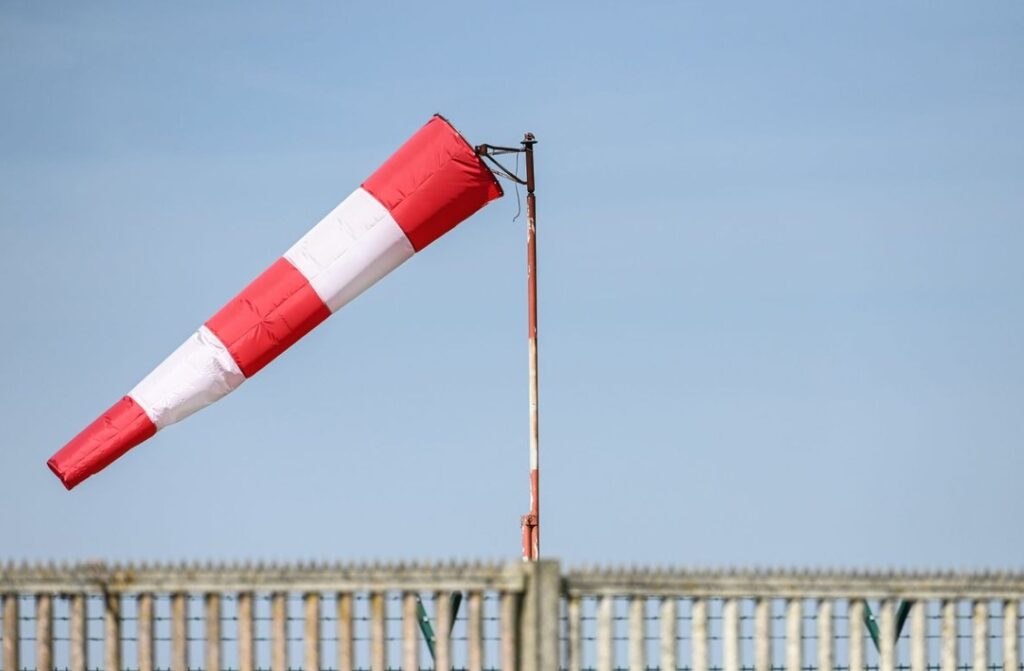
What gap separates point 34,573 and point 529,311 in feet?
30.3

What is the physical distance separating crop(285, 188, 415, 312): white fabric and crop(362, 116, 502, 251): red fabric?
0.20 metres

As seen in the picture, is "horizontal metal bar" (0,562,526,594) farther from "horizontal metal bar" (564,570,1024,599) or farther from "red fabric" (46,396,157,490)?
"red fabric" (46,396,157,490)

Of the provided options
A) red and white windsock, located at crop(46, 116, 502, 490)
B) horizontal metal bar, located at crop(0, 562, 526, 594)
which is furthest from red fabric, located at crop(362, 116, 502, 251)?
horizontal metal bar, located at crop(0, 562, 526, 594)

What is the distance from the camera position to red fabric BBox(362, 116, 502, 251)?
2677cm

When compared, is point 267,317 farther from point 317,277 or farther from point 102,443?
point 102,443

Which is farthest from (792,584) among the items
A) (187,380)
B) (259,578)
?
(187,380)

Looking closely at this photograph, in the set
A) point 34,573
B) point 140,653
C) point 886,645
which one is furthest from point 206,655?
point 886,645

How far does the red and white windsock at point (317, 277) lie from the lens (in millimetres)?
26391

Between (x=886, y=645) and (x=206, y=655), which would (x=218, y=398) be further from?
(x=886, y=645)

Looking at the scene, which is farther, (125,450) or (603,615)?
(125,450)

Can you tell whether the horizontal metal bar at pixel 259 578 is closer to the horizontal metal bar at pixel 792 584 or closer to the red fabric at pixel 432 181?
the horizontal metal bar at pixel 792 584

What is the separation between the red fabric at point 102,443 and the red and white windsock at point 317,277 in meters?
0.01

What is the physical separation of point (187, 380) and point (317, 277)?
2.28 meters

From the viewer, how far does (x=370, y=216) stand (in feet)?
88.4
